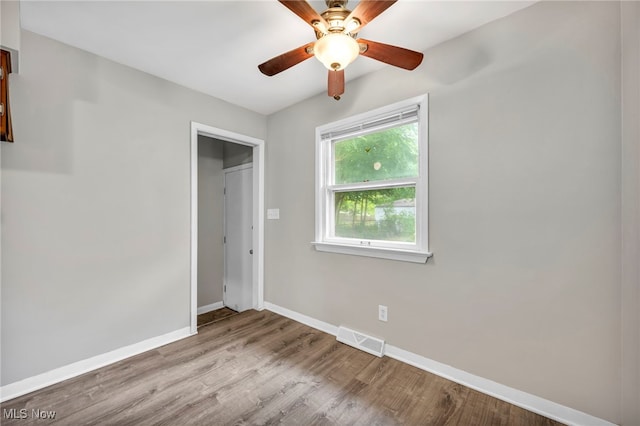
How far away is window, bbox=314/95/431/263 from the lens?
214 cm

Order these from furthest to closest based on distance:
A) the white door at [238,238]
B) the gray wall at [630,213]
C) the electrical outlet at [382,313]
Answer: the white door at [238,238]
the electrical outlet at [382,313]
the gray wall at [630,213]

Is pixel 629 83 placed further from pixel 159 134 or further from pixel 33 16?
pixel 33 16

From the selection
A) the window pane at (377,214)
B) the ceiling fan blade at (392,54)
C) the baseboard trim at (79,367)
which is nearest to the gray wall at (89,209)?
the baseboard trim at (79,367)

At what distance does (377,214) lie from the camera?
2.45 metres

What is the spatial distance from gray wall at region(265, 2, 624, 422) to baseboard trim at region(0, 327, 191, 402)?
2.03 meters

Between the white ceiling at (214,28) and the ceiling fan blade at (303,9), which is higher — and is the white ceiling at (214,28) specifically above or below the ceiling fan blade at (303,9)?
above

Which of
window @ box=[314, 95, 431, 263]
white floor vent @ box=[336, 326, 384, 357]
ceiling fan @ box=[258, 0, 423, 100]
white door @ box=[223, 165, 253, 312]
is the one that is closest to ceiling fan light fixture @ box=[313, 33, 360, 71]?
ceiling fan @ box=[258, 0, 423, 100]

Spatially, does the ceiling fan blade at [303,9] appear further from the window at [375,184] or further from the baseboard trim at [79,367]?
the baseboard trim at [79,367]

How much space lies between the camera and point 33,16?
5.59 ft

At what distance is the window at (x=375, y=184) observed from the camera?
7.02 feet

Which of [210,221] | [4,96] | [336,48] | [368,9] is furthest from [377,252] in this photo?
[4,96]

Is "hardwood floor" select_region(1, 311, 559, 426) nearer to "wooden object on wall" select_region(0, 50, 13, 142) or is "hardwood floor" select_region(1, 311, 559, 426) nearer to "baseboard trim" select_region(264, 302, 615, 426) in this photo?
"baseboard trim" select_region(264, 302, 615, 426)

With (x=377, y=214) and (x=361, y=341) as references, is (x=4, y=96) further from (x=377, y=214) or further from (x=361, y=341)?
(x=361, y=341)

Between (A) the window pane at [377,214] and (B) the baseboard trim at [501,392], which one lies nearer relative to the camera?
(B) the baseboard trim at [501,392]
